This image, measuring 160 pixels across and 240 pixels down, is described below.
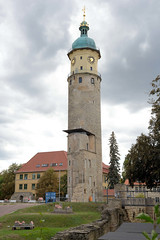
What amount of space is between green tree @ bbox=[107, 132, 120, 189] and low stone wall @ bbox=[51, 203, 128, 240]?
36.7 meters

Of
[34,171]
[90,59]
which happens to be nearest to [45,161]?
[34,171]

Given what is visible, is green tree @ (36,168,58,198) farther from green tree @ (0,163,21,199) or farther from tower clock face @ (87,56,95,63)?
tower clock face @ (87,56,95,63)

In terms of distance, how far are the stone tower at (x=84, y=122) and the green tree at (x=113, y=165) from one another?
8.77m

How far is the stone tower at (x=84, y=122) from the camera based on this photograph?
47.3 meters

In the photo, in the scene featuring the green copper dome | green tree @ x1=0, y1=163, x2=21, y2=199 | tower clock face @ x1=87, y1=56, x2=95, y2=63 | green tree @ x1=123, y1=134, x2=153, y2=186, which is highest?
the green copper dome

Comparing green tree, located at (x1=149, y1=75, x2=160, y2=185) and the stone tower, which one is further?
the stone tower

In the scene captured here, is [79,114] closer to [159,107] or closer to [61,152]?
[61,152]

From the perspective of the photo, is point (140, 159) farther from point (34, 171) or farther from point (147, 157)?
point (34, 171)

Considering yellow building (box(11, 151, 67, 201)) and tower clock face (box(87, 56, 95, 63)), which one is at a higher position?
tower clock face (box(87, 56, 95, 63))

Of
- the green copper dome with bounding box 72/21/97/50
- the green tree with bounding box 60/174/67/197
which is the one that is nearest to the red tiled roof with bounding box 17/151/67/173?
the green tree with bounding box 60/174/67/197

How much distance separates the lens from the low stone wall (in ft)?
42.3

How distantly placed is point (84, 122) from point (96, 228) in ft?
122

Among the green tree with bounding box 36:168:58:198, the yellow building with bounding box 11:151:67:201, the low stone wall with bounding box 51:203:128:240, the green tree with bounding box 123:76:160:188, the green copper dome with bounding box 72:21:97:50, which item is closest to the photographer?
the low stone wall with bounding box 51:203:128:240

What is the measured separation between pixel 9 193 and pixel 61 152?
55.7 ft
